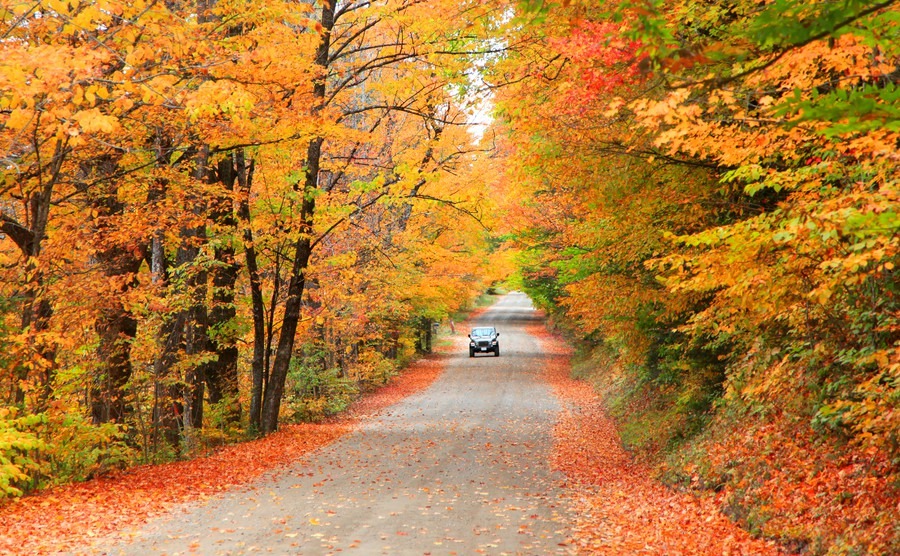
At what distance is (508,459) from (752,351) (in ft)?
17.4

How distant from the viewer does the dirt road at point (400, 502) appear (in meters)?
8.12

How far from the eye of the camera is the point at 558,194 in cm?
2184

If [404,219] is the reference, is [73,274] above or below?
below

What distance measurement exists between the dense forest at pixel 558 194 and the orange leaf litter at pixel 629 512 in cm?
32

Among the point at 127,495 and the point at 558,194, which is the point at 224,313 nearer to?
the point at 127,495

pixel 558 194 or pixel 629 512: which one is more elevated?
pixel 558 194

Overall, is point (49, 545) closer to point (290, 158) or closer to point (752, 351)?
point (752, 351)

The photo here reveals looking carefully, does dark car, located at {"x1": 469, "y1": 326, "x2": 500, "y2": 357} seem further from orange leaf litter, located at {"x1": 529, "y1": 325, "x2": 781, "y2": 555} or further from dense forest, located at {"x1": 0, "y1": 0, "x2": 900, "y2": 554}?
orange leaf litter, located at {"x1": 529, "y1": 325, "x2": 781, "y2": 555}

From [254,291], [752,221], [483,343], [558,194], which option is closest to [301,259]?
[254,291]

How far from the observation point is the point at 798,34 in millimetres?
3973

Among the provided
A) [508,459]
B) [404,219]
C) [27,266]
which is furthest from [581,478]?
[404,219]

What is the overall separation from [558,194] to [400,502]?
13.1m

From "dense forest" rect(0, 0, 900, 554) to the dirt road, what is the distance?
84.7 inches

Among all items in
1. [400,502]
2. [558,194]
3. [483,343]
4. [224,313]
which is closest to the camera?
[400,502]
